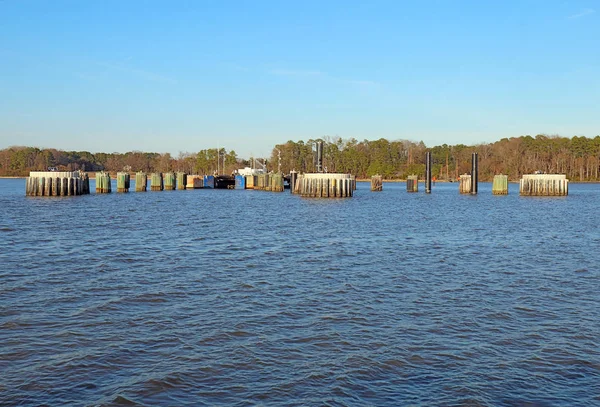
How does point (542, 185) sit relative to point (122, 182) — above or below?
above

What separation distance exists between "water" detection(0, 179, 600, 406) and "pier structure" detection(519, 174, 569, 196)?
81830 mm

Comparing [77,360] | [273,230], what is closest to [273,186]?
[273,230]

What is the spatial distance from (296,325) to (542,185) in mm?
105628

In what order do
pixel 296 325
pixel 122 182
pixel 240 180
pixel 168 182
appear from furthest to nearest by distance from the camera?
1. pixel 240 180
2. pixel 168 182
3. pixel 122 182
4. pixel 296 325

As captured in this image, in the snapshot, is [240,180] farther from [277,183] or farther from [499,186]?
[499,186]

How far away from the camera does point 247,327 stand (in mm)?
15992

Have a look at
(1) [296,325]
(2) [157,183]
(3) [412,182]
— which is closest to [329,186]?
(3) [412,182]

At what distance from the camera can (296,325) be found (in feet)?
53.4

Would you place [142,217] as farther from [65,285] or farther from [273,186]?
[273,186]

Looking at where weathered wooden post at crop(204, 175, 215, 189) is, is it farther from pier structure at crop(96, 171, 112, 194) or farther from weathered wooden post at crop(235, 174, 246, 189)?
pier structure at crop(96, 171, 112, 194)

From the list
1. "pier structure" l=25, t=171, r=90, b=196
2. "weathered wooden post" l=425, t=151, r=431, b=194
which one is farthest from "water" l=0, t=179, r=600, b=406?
"weathered wooden post" l=425, t=151, r=431, b=194

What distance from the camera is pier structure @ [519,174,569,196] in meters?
111

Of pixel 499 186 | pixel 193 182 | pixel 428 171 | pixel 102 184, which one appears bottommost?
pixel 102 184

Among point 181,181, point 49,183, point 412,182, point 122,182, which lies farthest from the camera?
point 181,181
